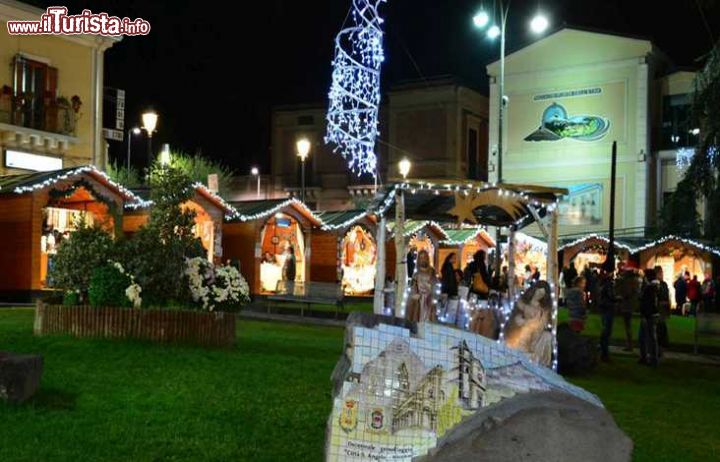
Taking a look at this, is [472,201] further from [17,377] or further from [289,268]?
[289,268]

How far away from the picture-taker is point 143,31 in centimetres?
3102

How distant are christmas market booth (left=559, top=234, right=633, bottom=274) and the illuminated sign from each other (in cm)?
2109

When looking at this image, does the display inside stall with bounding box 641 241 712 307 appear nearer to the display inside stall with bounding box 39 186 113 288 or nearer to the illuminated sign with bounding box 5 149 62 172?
the display inside stall with bounding box 39 186 113 288

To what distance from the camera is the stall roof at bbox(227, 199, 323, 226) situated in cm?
2938

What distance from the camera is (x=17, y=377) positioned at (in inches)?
305

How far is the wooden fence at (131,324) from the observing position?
12.4 m

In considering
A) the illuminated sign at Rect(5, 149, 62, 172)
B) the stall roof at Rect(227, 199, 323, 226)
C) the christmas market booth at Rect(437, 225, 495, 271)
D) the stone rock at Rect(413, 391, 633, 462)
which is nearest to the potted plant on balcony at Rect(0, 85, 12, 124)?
the illuminated sign at Rect(5, 149, 62, 172)

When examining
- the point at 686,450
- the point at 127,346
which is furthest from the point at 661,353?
the point at 127,346

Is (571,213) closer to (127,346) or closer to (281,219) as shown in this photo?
Answer: (281,219)

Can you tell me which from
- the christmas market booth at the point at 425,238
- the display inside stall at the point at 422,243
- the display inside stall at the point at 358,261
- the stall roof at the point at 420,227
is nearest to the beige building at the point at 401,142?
the stall roof at the point at 420,227

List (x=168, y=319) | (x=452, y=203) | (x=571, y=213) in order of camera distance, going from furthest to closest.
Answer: (x=571, y=213)
(x=452, y=203)
(x=168, y=319)

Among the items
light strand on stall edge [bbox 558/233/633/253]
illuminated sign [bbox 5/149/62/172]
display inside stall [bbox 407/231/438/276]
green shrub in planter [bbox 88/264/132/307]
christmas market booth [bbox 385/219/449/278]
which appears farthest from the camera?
display inside stall [bbox 407/231/438/276]

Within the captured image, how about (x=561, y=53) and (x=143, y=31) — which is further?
(x=561, y=53)

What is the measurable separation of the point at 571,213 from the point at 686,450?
107 ft
